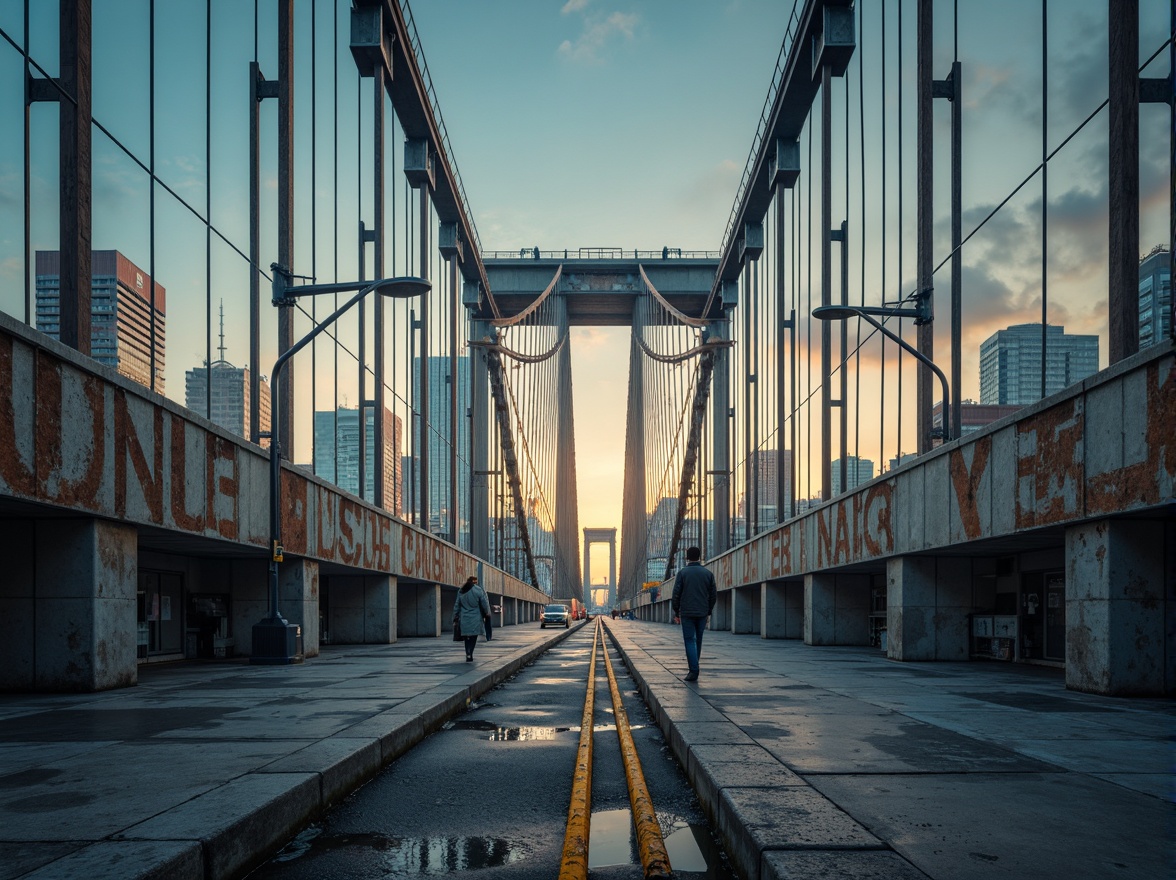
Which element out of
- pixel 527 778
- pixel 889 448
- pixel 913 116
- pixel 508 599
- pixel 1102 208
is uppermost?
pixel 913 116

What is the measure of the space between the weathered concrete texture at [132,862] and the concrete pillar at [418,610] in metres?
30.0

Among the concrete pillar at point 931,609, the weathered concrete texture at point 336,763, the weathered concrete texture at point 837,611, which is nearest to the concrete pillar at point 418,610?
the weathered concrete texture at point 837,611

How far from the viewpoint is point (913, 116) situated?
1039 inches

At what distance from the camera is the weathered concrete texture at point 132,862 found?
3857 mm

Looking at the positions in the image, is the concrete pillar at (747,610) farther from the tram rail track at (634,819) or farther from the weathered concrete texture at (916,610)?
the tram rail track at (634,819)

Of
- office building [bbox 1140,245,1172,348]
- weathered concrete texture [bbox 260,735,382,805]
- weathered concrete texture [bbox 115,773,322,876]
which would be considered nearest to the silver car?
office building [bbox 1140,245,1172,348]

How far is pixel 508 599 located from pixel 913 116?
47227 mm

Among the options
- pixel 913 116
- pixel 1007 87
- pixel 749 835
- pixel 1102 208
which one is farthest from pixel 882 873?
pixel 913 116

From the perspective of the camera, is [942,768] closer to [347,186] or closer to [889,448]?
[889,448]

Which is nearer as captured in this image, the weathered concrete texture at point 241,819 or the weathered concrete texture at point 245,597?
the weathered concrete texture at point 241,819

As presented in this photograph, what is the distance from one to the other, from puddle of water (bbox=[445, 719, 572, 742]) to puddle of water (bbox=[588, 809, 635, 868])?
3153mm

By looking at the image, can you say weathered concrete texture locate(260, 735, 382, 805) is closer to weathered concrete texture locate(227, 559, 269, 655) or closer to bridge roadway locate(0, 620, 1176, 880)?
bridge roadway locate(0, 620, 1176, 880)

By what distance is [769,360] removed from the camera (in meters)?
46.5

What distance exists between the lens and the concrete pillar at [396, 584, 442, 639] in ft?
111
